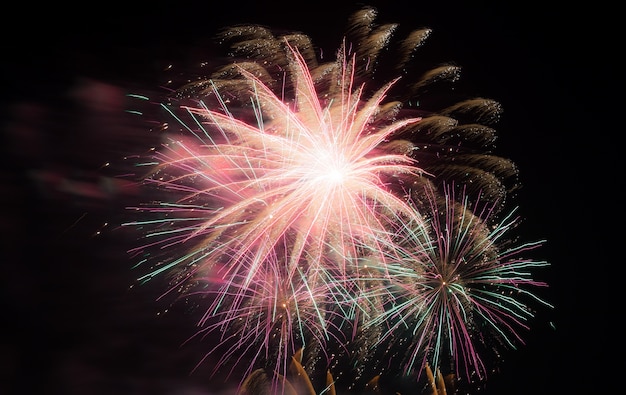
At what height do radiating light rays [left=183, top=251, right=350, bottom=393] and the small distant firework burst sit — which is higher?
the small distant firework burst

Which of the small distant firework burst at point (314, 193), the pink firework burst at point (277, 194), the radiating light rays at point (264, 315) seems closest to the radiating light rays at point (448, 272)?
the small distant firework burst at point (314, 193)

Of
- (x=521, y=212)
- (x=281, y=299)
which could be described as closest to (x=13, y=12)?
(x=281, y=299)

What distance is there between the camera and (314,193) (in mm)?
4434

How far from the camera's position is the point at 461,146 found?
502 cm

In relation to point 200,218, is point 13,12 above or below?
above

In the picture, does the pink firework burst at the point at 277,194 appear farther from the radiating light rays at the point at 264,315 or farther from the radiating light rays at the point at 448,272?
the radiating light rays at the point at 448,272

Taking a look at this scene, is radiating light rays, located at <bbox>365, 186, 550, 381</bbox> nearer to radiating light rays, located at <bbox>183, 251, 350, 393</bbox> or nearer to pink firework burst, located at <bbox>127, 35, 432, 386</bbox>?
pink firework burst, located at <bbox>127, 35, 432, 386</bbox>

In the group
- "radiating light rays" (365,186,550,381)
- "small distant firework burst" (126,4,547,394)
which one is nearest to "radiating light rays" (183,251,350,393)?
"small distant firework burst" (126,4,547,394)

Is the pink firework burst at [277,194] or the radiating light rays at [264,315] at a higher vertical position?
the pink firework burst at [277,194]

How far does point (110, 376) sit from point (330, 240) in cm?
211

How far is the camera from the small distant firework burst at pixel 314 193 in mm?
4410

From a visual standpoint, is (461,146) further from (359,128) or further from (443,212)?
(359,128)

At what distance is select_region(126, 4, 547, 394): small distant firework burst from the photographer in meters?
4.41

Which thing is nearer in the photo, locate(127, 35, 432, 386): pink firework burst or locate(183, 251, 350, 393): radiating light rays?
locate(127, 35, 432, 386): pink firework burst
